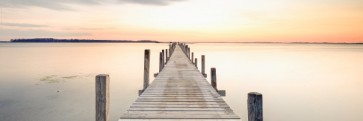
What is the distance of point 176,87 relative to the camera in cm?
898

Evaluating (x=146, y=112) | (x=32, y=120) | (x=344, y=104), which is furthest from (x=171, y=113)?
(x=344, y=104)

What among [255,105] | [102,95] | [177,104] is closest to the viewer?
[255,105]

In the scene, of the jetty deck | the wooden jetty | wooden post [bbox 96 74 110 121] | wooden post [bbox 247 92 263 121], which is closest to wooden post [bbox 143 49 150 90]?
the jetty deck

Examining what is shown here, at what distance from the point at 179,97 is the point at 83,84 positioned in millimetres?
17367

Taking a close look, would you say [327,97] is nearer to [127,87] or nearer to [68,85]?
[127,87]

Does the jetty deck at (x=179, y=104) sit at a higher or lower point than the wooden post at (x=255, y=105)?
lower

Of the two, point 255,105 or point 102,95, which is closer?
point 255,105

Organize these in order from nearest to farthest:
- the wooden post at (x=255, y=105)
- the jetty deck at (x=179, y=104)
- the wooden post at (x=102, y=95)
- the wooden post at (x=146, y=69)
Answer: the wooden post at (x=255, y=105), the wooden post at (x=102, y=95), the jetty deck at (x=179, y=104), the wooden post at (x=146, y=69)

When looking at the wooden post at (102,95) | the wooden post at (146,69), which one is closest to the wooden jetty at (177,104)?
the wooden post at (102,95)

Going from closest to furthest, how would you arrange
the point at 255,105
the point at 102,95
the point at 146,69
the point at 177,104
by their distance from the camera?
the point at 255,105
the point at 102,95
the point at 177,104
the point at 146,69

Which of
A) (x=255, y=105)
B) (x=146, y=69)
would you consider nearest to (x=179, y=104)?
(x=255, y=105)

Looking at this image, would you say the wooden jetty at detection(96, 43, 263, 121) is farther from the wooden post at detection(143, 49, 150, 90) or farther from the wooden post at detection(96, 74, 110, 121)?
the wooden post at detection(143, 49, 150, 90)

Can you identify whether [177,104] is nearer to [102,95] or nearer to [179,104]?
[179,104]

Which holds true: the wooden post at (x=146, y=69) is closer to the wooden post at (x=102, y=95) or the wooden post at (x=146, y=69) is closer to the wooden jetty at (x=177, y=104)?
the wooden jetty at (x=177, y=104)
